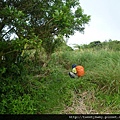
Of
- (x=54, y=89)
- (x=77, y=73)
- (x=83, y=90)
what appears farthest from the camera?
A: (x=77, y=73)

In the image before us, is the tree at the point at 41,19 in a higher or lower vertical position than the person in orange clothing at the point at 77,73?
higher

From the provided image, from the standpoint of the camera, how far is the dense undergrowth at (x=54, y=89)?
4750 millimetres

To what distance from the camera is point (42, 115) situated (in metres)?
4.66

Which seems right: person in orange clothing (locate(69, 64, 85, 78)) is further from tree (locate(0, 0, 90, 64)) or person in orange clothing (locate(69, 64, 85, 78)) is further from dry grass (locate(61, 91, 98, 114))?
tree (locate(0, 0, 90, 64))

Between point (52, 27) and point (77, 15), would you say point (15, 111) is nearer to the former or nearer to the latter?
point (52, 27)

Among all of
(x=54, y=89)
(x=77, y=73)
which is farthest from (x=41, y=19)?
(x=77, y=73)

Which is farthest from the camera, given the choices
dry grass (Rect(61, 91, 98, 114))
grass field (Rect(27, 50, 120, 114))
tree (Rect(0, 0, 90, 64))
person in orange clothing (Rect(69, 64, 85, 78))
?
person in orange clothing (Rect(69, 64, 85, 78))

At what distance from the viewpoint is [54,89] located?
5.48 meters

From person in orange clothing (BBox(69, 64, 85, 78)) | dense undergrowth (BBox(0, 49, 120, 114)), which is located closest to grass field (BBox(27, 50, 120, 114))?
dense undergrowth (BBox(0, 49, 120, 114))

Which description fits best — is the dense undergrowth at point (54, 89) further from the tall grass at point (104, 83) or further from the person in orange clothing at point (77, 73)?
the person in orange clothing at point (77, 73)

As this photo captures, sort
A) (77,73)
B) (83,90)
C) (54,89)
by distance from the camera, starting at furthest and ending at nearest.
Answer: (77,73), (54,89), (83,90)

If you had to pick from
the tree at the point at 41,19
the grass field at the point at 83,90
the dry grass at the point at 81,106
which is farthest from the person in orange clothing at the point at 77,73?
the tree at the point at 41,19

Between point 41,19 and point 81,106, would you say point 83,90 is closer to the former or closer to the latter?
point 81,106

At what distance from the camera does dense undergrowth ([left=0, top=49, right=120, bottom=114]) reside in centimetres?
475
